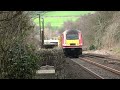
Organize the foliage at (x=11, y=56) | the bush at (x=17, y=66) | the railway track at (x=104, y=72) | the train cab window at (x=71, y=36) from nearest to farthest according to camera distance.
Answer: the foliage at (x=11, y=56)
the bush at (x=17, y=66)
the railway track at (x=104, y=72)
the train cab window at (x=71, y=36)

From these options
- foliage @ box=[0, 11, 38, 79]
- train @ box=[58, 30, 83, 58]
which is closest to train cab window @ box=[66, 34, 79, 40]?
train @ box=[58, 30, 83, 58]

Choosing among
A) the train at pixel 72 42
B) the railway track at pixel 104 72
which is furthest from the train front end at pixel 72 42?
the railway track at pixel 104 72

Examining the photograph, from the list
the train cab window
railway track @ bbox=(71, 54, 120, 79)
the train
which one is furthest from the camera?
the train cab window

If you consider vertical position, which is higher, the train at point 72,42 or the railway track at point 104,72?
the train at point 72,42

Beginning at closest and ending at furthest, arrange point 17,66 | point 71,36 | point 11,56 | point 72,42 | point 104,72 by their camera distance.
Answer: point 17,66 → point 11,56 → point 104,72 → point 72,42 → point 71,36

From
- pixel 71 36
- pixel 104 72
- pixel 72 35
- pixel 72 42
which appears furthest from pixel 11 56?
pixel 72 35

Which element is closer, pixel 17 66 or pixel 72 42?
pixel 17 66

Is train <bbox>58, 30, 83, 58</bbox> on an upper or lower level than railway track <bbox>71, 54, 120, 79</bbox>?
upper

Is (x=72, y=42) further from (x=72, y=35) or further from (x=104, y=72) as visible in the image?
(x=104, y=72)

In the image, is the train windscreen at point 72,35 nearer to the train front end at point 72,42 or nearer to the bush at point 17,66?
the train front end at point 72,42

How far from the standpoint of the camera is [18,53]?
42.4 ft

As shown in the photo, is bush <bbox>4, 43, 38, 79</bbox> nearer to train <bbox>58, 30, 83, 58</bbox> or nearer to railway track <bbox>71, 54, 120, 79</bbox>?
railway track <bbox>71, 54, 120, 79</bbox>

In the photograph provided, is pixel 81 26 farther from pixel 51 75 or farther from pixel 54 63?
pixel 51 75
